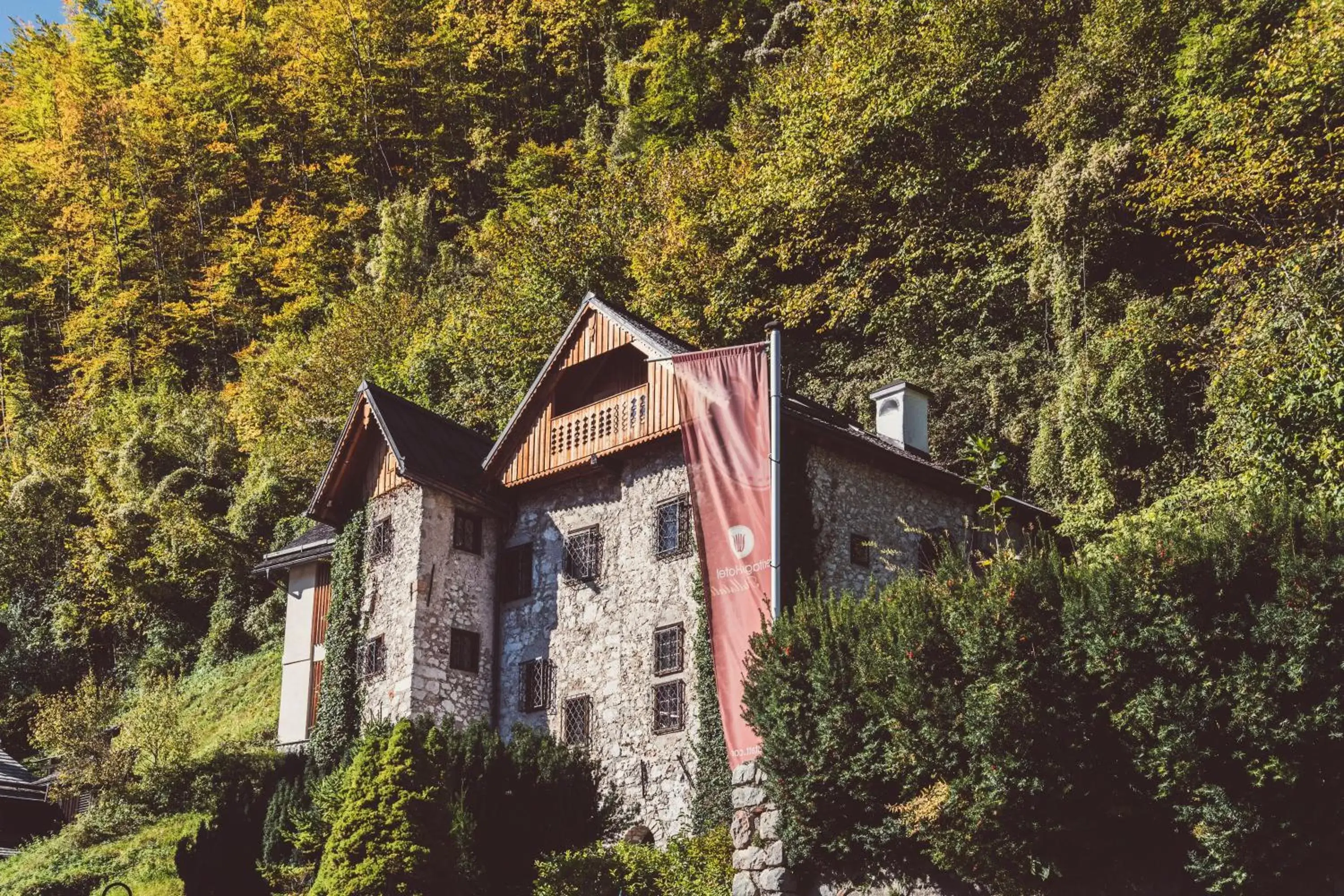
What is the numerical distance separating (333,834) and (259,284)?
43549 mm

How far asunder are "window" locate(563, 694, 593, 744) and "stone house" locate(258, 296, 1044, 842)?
4 centimetres

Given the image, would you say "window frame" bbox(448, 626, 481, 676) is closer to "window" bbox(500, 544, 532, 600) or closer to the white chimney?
"window" bbox(500, 544, 532, 600)

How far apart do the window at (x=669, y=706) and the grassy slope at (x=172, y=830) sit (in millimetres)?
9896

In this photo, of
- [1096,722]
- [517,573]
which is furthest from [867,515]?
[1096,722]

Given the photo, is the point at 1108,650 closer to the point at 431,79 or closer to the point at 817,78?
the point at 817,78

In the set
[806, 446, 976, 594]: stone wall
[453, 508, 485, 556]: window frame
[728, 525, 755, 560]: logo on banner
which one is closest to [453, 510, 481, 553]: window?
[453, 508, 485, 556]: window frame

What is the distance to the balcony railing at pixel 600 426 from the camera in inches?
1014

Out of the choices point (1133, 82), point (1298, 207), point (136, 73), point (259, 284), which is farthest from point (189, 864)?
point (136, 73)

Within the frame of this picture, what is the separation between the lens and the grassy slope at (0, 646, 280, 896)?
26234 millimetres

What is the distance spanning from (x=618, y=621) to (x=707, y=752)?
4227mm

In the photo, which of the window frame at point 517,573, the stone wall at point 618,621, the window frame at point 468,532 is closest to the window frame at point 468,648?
the stone wall at point 618,621

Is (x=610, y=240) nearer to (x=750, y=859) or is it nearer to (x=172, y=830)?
(x=172, y=830)

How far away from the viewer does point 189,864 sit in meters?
19.8

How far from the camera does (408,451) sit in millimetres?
27781
